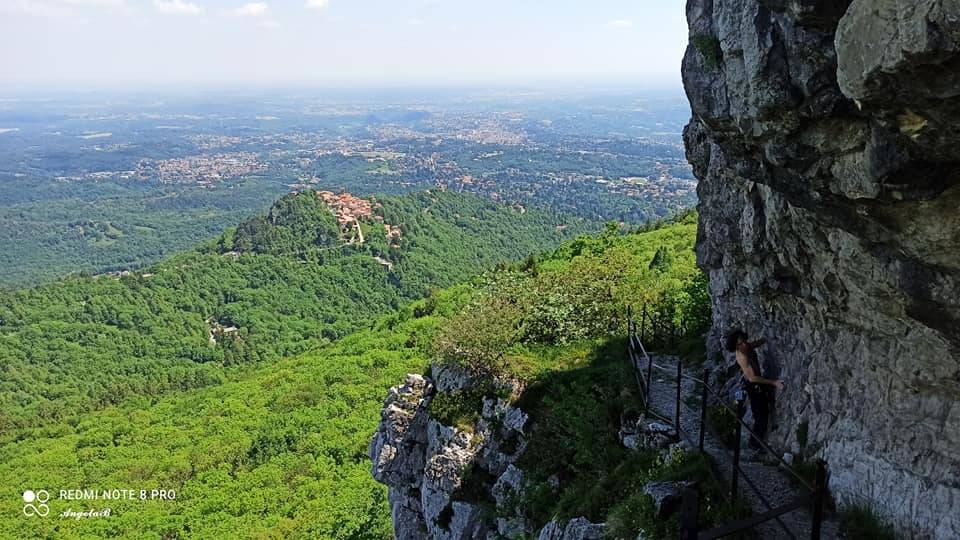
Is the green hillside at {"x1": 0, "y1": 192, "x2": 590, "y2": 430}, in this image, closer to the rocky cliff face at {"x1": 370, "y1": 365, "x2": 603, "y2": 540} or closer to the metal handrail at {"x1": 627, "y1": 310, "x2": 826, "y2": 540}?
the rocky cliff face at {"x1": 370, "y1": 365, "x2": 603, "y2": 540}

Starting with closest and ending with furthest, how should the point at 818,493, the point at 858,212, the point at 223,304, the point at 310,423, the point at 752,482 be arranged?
the point at 858,212 < the point at 818,493 < the point at 752,482 < the point at 310,423 < the point at 223,304

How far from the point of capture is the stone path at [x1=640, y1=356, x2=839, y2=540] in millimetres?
6668

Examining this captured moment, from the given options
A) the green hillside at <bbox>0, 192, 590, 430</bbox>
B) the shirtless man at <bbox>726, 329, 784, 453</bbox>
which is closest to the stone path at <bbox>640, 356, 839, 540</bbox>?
the shirtless man at <bbox>726, 329, 784, 453</bbox>

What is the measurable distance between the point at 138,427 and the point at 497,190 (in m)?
147

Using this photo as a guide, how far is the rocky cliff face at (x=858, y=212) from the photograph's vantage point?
3.96m

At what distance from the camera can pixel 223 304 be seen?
3720 inches

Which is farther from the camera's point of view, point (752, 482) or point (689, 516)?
point (752, 482)

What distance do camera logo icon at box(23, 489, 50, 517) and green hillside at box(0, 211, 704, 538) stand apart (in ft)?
1.60

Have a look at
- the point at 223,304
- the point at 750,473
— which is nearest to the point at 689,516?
the point at 750,473

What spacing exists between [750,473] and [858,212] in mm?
4322

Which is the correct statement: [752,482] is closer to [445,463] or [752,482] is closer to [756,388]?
[756,388]

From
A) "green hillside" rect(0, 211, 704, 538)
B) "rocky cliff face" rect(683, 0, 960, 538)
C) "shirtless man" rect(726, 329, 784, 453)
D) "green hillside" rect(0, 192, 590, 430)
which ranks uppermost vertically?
"rocky cliff face" rect(683, 0, 960, 538)

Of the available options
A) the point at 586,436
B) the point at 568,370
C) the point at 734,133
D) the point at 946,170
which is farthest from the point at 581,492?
the point at 946,170

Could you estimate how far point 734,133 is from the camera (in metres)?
6.38
